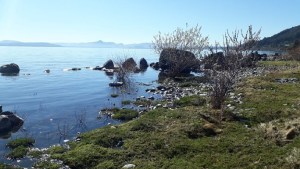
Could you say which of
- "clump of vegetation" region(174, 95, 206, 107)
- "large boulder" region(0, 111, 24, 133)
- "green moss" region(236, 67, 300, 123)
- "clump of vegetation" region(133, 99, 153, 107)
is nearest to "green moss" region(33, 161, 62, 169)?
"large boulder" region(0, 111, 24, 133)

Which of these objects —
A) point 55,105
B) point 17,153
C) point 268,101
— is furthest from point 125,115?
point 268,101

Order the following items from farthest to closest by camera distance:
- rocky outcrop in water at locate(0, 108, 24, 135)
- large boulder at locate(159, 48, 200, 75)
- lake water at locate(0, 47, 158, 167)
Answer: large boulder at locate(159, 48, 200, 75), rocky outcrop in water at locate(0, 108, 24, 135), lake water at locate(0, 47, 158, 167)

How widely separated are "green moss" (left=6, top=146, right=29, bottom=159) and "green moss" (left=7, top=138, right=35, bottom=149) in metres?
0.96

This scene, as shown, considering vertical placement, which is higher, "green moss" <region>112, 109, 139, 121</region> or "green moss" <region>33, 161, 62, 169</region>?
"green moss" <region>112, 109, 139, 121</region>

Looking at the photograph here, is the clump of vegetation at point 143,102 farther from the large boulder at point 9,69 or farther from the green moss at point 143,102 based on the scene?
the large boulder at point 9,69

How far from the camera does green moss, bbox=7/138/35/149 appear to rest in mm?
19562

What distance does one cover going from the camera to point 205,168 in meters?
14.5

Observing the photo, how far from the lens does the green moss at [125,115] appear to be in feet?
84.7

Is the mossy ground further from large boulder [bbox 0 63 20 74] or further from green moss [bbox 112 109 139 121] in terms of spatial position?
large boulder [bbox 0 63 20 74]

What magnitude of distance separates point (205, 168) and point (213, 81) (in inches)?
439

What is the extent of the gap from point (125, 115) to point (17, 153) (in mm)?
9530

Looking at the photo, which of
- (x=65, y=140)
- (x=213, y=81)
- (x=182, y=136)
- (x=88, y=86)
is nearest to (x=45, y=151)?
(x=65, y=140)

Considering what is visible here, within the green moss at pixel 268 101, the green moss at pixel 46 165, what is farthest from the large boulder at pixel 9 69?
the green moss at pixel 46 165

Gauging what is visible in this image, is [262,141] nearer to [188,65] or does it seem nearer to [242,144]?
[242,144]
